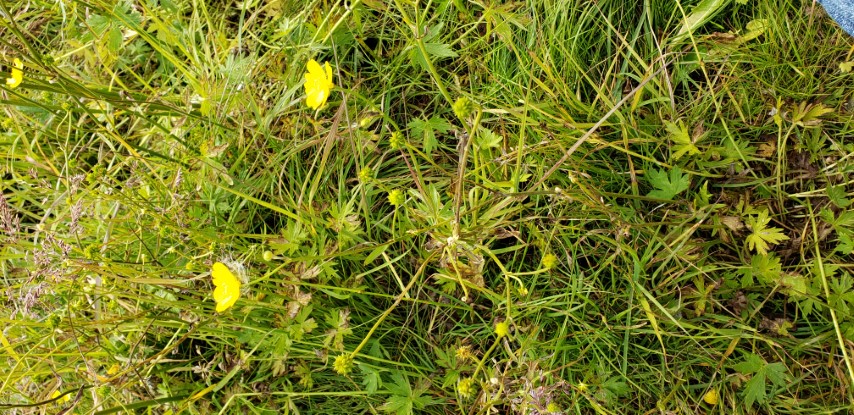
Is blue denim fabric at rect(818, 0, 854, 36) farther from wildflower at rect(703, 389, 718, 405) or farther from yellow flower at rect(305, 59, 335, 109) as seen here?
yellow flower at rect(305, 59, 335, 109)

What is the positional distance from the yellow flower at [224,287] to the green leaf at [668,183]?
1.14m

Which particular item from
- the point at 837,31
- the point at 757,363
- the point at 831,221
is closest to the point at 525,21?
the point at 837,31

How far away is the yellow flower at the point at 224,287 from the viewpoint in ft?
5.18

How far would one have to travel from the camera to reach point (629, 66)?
6.36 ft

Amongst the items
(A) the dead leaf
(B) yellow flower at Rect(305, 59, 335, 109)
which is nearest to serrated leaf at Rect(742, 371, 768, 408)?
(A) the dead leaf

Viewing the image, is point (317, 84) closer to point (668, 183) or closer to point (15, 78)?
point (15, 78)

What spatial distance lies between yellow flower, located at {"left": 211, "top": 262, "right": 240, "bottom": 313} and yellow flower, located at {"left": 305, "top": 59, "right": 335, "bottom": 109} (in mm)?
473

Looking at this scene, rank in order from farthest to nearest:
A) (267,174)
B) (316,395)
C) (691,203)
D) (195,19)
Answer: (195,19), (267,174), (316,395), (691,203)

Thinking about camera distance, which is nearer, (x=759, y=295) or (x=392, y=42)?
(x=759, y=295)

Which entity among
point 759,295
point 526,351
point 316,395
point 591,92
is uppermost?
point 591,92

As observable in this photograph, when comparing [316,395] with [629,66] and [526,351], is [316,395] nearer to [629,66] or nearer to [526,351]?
[526,351]

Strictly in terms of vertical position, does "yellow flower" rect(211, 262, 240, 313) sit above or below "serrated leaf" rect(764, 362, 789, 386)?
above

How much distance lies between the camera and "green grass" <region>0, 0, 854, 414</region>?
1.72m

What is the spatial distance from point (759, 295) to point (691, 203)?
306 millimetres
